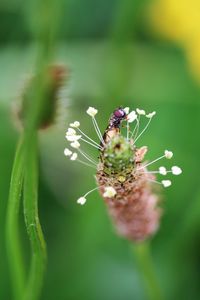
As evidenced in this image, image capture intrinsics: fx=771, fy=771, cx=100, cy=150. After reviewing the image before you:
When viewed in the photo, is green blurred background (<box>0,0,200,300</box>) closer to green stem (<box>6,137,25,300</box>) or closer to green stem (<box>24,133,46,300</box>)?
green stem (<box>6,137,25,300</box>)

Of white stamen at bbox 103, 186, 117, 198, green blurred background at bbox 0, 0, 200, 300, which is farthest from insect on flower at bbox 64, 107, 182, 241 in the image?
green blurred background at bbox 0, 0, 200, 300

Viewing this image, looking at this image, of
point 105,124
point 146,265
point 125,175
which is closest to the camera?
point 125,175

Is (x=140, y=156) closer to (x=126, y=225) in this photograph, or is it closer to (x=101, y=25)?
(x=126, y=225)

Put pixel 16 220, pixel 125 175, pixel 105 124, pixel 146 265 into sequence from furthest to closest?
pixel 105 124 → pixel 146 265 → pixel 16 220 → pixel 125 175

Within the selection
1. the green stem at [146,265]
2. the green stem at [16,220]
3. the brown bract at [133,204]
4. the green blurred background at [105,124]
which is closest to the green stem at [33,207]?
the green stem at [16,220]

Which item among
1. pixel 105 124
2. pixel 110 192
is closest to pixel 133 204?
pixel 110 192

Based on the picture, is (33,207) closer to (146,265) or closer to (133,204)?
(133,204)
